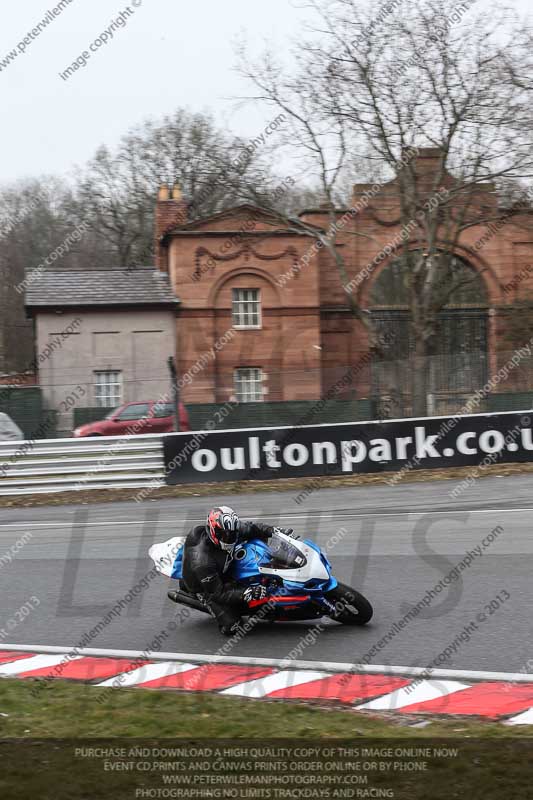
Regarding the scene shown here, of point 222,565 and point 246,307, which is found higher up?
point 246,307

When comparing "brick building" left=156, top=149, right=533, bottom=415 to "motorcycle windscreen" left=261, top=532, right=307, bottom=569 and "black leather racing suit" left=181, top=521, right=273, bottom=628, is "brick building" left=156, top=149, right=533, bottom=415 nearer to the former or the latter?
"black leather racing suit" left=181, top=521, right=273, bottom=628

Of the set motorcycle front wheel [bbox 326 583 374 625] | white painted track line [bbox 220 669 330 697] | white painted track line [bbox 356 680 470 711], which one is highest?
motorcycle front wheel [bbox 326 583 374 625]

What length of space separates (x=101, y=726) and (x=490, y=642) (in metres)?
3.27

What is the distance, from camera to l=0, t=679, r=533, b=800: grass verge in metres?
4.79

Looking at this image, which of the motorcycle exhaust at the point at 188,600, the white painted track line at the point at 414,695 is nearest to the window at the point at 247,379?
the motorcycle exhaust at the point at 188,600

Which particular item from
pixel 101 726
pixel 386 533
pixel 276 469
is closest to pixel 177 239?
pixel 276 469

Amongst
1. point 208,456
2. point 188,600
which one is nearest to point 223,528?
point 188,600

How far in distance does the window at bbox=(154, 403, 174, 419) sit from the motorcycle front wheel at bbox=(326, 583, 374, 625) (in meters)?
15.2

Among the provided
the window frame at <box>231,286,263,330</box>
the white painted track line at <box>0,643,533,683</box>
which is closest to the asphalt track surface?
the white painted track line at <box>0,643,533,683</box>

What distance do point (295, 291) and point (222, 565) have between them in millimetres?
30080

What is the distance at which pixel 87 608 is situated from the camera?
968 centimetres

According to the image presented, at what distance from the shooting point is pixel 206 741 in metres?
5.75

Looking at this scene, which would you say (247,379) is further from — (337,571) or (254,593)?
(254,593)

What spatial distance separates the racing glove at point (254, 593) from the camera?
332 inches
